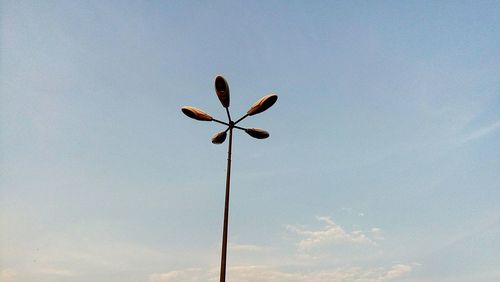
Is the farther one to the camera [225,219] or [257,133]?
[257,133]

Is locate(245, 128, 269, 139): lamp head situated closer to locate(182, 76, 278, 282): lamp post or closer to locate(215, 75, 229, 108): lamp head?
locate(182, 76, 278, 282): lamp post

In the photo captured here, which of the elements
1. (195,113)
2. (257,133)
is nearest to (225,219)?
(257,133)

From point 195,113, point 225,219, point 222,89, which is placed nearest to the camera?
point 225,219

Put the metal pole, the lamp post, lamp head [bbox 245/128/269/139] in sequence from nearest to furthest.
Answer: the metal pole → the lamp post → lamp head [bbox 245/128/269/139]

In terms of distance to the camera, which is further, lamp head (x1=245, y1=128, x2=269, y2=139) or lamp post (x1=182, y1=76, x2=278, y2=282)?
lamp head (x1=245, y1=128, x2=269, y2=139)

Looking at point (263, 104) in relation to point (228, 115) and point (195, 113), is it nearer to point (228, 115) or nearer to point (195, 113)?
point (228, 115)

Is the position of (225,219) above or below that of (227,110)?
below

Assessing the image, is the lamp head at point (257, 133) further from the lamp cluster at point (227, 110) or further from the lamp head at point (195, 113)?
the lamp head at point (195, 113)

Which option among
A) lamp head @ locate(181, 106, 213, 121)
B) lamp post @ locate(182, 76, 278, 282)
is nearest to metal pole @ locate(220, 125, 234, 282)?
lamp post @ locate(182, 76, 278, 282)

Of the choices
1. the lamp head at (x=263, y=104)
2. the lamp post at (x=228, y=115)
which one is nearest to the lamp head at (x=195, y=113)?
the lamp post at (x=228, y=115)

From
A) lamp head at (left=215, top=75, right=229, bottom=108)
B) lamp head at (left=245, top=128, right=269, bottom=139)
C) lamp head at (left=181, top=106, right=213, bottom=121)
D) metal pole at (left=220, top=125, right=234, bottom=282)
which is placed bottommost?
metal pole at (left=220, top=125, right=234, bottom=282)

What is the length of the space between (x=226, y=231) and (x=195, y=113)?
3.21m

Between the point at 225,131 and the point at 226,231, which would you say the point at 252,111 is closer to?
the point at 225,131

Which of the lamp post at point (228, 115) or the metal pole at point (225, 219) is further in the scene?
the lamp post at point (228, 115)
